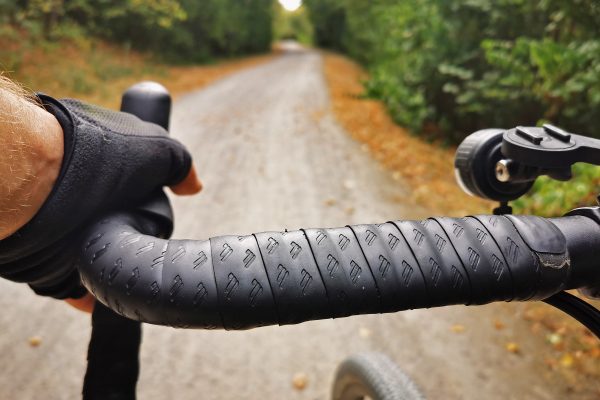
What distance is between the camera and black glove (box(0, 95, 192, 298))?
0.88 meters

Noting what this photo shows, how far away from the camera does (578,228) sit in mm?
803

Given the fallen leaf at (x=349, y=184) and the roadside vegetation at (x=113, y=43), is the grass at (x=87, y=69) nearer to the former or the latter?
the roadside vegetation at (x=113, y=43)

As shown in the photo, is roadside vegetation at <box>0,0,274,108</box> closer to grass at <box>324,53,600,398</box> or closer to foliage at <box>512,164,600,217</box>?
grass at <box>324,53,600,398</box>

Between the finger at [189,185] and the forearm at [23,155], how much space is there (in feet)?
1.42

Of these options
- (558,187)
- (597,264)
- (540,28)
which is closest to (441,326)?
(558,187)

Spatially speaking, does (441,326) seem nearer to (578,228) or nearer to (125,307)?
(578,228)

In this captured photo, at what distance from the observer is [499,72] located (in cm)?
659

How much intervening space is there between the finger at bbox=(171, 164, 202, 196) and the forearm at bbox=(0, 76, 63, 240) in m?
0.43

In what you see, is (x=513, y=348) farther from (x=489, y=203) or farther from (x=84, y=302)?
(x=84, y=302)

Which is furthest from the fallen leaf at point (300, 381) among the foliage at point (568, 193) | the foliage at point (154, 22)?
the foliage at point (154, 22)

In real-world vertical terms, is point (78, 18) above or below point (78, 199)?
below

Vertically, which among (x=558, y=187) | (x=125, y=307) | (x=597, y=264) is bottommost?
Result: (x=558, y=187)

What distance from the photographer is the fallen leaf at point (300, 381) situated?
122 inches

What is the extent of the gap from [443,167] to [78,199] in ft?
23.0
